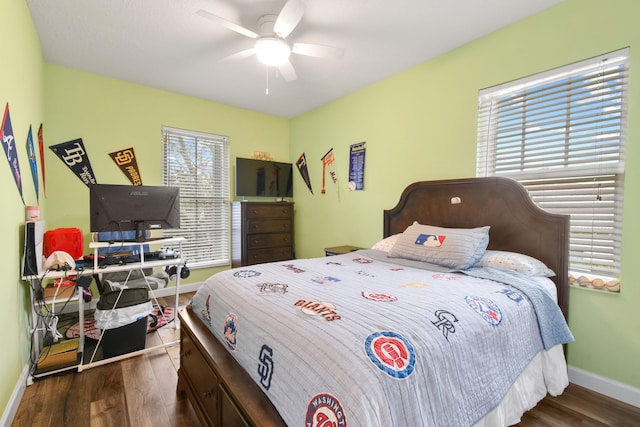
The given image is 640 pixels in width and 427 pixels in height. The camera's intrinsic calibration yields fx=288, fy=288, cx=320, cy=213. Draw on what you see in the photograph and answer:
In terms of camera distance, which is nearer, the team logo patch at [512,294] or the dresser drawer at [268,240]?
the team logo patch at [512,294]

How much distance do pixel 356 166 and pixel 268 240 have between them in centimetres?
158

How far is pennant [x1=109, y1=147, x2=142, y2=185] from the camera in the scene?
129 inches

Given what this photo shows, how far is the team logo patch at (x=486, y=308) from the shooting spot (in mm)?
1269

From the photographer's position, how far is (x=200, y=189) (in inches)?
153

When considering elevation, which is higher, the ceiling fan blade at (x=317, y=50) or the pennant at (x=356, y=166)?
the ceiling fan blade at (x=317, y=50)

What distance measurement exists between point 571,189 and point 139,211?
3.14m

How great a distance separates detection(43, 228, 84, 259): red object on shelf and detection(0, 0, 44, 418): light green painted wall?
292 mm

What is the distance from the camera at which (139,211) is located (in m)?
2.26

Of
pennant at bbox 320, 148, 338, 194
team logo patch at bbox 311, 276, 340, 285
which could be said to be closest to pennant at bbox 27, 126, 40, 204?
team logo patch at bbox 311, 276, 340, 285

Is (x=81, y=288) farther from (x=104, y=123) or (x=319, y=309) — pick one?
(x=104, y=123)

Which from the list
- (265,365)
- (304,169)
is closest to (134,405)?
(265,365)

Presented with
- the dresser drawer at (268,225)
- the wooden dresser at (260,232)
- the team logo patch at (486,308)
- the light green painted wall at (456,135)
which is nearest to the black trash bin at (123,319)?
the wooden dresser at (260,232)

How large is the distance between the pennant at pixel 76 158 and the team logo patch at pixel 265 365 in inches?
125

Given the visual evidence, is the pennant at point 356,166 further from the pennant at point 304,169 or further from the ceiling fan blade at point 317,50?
the ceiling fan blade at point 317,50
